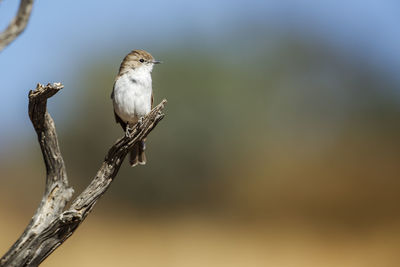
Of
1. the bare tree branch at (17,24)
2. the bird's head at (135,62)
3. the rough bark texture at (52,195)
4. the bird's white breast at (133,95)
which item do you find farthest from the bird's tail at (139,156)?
the bare tree branch at (17,24)

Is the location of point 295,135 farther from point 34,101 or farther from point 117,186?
point 34,101

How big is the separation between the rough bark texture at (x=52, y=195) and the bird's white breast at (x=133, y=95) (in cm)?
169

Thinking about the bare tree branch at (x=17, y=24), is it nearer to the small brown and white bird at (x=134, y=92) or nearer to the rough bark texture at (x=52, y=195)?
the rough bark texture at (x=52, y=195)

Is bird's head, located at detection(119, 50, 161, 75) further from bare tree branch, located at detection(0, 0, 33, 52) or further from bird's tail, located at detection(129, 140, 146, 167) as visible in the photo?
bare tree branch, located at detection(0, 0, 33, 52)

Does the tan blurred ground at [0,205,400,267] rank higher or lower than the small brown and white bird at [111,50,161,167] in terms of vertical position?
lower

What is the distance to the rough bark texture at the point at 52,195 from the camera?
5.78m

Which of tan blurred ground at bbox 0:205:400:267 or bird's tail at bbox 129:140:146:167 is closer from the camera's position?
bird's tail at bbox 129:140:146:167

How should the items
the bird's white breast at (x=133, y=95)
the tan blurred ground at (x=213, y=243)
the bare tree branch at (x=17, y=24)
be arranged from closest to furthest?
the bare tree branch at (x=17, y=24) → the bird's white breast at (x=133, y=95) → the tan blurred ground at (x=213, y=243)

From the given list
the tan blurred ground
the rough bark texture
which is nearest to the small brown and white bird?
the rough bark texture

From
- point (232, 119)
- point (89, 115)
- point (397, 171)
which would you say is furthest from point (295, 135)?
point (89, 115)

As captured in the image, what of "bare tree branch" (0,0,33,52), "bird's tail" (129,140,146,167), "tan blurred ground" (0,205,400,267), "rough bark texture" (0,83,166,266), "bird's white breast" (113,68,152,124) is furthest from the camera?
"tan blurred ground" (0,205,400,267)

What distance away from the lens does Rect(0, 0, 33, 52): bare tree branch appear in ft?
15.6

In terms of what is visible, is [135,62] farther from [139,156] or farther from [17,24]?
[17,24]

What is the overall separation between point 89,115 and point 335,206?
978 cm
